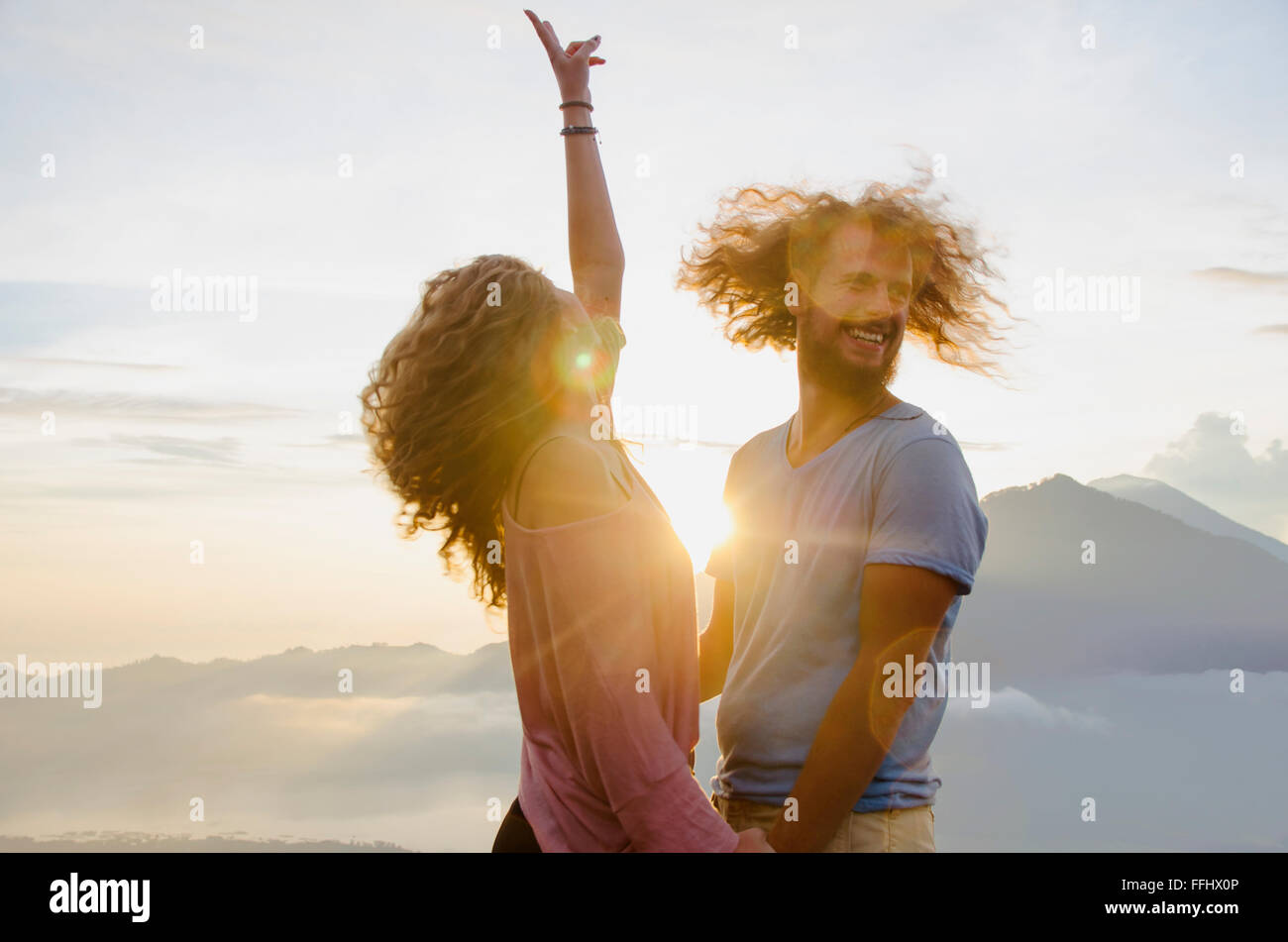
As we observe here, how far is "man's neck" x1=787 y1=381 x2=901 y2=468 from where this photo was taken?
115 inches

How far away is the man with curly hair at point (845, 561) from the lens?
2.47 meters

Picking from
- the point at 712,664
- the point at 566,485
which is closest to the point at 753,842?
the point at 712,664

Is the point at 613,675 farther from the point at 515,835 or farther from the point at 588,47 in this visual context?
the point at 588,47

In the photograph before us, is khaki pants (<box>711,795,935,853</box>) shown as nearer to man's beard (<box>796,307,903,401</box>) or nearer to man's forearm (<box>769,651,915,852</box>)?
man's forearm (<box>769,651,915,852</box>)

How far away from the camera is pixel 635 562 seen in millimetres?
2092

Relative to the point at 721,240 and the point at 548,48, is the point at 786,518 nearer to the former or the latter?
the point at 721,240

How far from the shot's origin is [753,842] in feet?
7.88

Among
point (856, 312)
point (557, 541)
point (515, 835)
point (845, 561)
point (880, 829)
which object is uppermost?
point (856, 312)

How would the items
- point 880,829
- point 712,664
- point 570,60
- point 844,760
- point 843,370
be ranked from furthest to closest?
point 570,60 < point 712,664 < point 843,370 < point 880,829 < point 844,760

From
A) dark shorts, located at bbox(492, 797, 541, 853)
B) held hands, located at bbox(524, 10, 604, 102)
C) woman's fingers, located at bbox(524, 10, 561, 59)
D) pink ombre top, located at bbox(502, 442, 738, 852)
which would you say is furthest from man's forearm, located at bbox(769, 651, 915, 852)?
woman's fingers, located at bbox(524, 10, 561, 59)

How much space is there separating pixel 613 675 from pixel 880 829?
103cm
